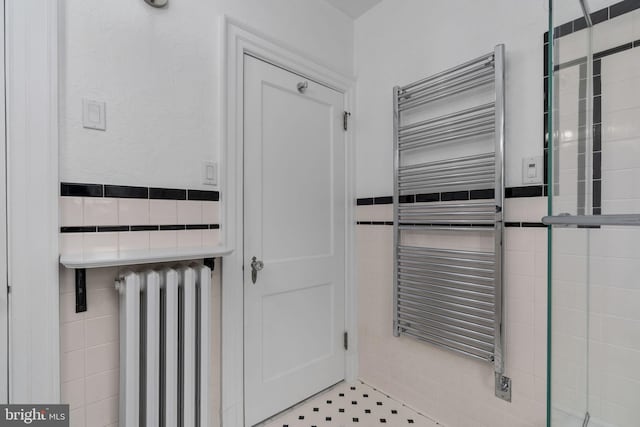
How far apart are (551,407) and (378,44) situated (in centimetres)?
204

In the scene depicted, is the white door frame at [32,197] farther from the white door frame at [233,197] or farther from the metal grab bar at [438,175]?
the metal grab bar at [438,175]

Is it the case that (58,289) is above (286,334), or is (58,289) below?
above

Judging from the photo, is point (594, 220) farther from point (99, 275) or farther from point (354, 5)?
point (354, 5)

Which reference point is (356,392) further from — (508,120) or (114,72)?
(114,72)

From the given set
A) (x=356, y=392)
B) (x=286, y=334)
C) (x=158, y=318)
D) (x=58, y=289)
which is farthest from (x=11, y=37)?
(x=356, y=392)

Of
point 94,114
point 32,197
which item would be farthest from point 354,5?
point 32,197

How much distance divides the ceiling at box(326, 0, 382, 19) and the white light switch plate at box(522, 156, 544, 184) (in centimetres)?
141

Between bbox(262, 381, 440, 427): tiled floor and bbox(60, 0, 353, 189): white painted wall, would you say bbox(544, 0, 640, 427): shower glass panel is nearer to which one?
bbox(262, 381, 440, 427): tiled floor

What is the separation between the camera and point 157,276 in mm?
1235

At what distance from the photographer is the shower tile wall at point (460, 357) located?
1.37 meters

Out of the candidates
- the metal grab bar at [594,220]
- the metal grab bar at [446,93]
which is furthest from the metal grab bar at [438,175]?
the metal grab bar at [594,220]

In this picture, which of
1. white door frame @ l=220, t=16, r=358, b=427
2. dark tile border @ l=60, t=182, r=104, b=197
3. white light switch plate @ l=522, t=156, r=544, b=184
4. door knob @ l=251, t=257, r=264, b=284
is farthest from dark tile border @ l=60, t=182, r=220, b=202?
white light switch plate @ l=522, t=156, r=544, b=184

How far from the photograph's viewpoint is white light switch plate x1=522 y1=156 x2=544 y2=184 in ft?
4.44

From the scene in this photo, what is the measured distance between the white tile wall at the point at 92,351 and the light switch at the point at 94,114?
0.55m
